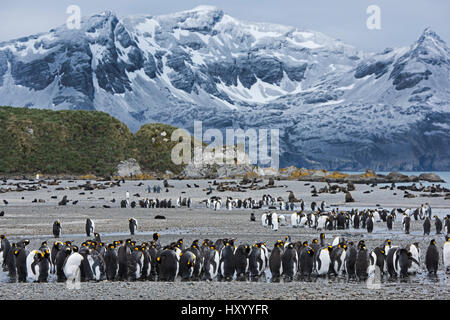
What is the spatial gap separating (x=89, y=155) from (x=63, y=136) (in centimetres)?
529

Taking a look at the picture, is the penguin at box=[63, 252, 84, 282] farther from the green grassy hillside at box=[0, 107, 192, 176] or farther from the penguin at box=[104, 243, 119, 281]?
the green grassy hillside at box=[0, 107, 192, 176]

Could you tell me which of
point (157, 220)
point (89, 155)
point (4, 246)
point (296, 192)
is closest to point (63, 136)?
point (89, 155)

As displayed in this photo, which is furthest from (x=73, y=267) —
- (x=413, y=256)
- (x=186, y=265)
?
(x=413, y=256)

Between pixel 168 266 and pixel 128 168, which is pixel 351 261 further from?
pixel 128 168

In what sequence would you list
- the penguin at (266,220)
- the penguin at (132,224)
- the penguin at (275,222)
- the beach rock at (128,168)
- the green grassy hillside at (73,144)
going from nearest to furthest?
1. the penguin at (132,224)
2. the penguin at (275,222)
3. the penguin at (266,220)
4. the green grassy hillside at (73,144)
5. the beach rock at (128,168)

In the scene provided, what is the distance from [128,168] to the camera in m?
78.3

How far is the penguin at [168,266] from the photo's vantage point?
1255 cm

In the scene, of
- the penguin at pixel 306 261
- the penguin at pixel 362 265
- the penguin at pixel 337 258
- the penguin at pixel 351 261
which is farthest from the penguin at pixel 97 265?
the penguin at pixel 362 265

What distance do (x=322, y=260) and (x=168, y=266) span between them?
3618mm

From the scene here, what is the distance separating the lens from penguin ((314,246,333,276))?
13.2 m

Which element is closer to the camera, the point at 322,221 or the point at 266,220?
the point at 322,221

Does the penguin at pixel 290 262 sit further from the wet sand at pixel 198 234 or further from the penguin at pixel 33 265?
the penguin at pixel 33 265

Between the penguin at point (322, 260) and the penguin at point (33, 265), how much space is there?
250 inches

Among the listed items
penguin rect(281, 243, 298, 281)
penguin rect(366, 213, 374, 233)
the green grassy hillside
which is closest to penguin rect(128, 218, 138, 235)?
penguin rect(281, 243, 298, 281)
